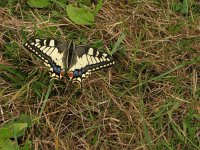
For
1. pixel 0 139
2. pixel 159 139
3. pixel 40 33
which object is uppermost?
pixel 40 33

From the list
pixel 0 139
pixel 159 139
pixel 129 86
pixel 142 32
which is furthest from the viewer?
pixel 142 32

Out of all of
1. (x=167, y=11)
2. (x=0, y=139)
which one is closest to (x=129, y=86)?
(x=167, y=11)

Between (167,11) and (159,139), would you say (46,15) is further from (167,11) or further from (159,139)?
(159,139)

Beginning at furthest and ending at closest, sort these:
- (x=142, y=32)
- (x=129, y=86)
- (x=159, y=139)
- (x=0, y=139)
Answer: (x=142, y=32)
(x=129, y=86)
(x=159, y=139)
(x=0, y=139)

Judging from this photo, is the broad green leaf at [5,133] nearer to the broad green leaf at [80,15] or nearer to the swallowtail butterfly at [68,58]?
the swallowtail butterfly at [68,58]

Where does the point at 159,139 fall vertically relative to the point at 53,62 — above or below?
below

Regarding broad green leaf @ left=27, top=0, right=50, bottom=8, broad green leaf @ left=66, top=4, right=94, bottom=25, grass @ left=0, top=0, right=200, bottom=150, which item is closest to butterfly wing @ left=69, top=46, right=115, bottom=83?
grass @ left=0, top=0, right=200, bottom=150

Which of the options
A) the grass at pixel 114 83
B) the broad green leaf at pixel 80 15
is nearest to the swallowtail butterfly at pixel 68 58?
the grass at pixel 114 83

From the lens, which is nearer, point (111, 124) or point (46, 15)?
point (111, 124)
